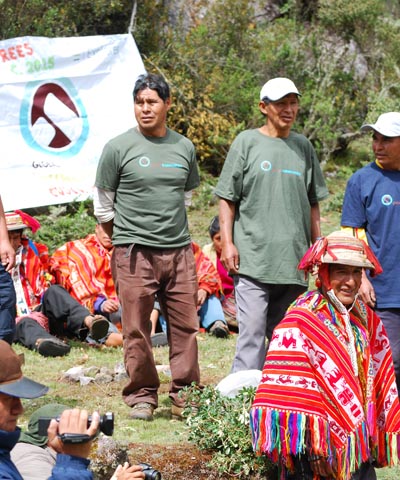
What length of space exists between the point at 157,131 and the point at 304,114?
8480 millimetres

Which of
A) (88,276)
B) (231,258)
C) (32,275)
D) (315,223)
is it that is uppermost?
(315,223)

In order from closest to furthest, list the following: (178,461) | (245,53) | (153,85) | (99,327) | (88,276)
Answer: (178,461) → (153,85) → (99,327) → (88,276) → (245,53)

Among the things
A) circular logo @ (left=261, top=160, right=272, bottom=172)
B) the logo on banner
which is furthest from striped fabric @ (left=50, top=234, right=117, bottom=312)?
circular logo @ (left=261, top=160, right=272, bottom=172)

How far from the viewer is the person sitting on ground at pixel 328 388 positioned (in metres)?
4.75

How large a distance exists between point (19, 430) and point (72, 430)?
190mm

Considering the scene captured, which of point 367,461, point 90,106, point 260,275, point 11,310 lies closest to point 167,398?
point 260,275

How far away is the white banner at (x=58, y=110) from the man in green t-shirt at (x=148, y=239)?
4.58 meters

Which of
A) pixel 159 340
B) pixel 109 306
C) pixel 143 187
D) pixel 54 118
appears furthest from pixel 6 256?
pixel 54 118

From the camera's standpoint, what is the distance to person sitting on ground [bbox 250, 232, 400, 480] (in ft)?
15.6

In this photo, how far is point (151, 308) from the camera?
21.5ft

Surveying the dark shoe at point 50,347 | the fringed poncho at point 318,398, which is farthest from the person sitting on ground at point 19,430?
the dark shoe at point 50,347

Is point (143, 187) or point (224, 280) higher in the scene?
point (143, 187)

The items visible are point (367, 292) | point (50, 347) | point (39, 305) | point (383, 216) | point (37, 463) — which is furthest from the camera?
point (39, 305)

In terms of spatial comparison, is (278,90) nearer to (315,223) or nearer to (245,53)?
(315,223)
